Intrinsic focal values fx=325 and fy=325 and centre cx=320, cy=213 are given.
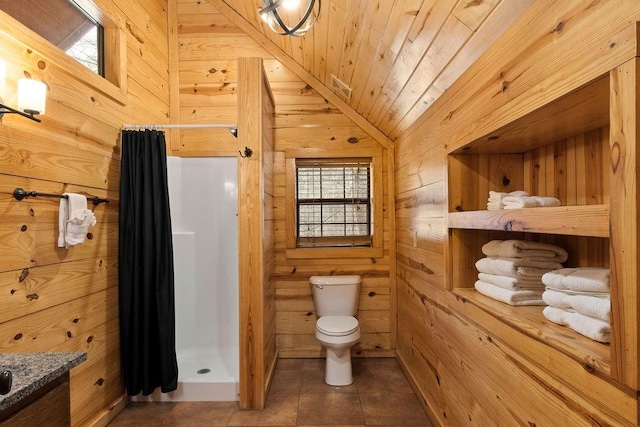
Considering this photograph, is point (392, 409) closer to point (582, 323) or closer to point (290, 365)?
point (290, 365)

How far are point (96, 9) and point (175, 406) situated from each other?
2.67m

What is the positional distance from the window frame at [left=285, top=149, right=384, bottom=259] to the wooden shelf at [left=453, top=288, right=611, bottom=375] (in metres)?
1.52

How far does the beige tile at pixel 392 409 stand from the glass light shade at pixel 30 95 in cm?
240

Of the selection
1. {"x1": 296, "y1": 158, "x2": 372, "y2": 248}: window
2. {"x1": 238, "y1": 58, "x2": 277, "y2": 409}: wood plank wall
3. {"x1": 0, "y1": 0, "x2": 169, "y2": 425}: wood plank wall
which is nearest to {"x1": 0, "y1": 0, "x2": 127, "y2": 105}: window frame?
{"x1": 0, "y1": 0, "x2": 169, "y2": 425}: wood plank wall

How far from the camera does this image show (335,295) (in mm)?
2793

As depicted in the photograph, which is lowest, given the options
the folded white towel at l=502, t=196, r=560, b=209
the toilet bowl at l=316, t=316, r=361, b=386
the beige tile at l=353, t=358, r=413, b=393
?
the beige tile at l=353, t=358, r=413, b=393

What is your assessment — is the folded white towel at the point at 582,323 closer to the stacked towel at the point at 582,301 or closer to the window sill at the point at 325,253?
the stacked towel at the point at 582,301

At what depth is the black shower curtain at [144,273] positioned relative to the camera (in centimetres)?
212

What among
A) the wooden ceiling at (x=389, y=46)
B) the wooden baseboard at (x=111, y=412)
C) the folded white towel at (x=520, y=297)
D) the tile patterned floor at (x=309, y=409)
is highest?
the wooden ceiling at (x=389, y=46)

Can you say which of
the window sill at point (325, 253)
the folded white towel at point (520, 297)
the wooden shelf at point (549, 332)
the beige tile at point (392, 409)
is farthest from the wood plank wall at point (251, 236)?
the folded white towel at point (520, 297)

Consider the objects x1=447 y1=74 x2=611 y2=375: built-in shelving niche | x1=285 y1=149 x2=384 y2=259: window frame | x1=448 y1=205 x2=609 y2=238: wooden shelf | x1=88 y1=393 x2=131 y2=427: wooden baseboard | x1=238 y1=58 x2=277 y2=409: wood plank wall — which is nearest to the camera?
x1=448 y1=205 x2=609 y2=238: wooden shelf

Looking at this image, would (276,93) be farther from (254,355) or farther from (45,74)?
(254,355)

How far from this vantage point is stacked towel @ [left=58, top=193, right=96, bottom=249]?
1.65 meters

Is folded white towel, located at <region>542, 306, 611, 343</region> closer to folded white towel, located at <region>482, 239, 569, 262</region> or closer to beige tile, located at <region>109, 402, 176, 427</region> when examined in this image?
folded white towel, located at <region>482, 239, 569, 262</region>
